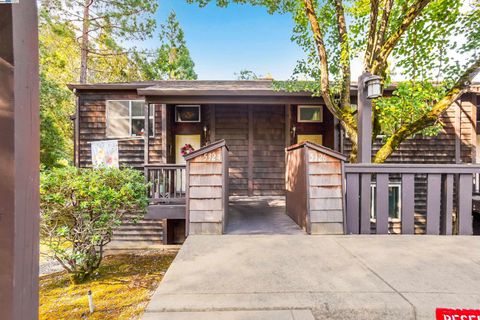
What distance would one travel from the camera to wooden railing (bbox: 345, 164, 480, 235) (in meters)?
3.03

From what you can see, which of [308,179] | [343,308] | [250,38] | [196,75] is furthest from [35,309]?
[196,75]

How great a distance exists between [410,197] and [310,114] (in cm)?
522

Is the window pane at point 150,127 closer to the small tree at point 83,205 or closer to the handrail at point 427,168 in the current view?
the small tree at point 83,205

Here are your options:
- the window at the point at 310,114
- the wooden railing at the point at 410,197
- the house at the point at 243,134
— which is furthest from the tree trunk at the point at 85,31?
the wooden railing at the point at 410,197

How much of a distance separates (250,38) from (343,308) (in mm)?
17691

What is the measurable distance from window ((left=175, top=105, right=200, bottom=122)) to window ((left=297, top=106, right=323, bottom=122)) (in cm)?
353

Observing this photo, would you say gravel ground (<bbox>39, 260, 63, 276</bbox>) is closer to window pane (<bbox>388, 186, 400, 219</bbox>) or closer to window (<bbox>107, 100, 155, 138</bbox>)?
window (<bbox>107, 100, 155, 138</bbox>)

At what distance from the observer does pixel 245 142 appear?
7727mm

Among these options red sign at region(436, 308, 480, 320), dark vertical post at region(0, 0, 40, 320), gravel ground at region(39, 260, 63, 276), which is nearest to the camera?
dark vertical post at region(0, 0, 40, 320)

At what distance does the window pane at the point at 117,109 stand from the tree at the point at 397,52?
4.10 metres

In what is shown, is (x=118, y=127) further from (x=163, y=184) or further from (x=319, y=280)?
(x=319, y=280)

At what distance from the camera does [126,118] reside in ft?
25.8

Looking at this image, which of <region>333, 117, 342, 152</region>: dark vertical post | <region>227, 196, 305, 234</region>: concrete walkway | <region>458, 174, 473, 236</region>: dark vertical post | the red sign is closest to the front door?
<region>227, 196, 305, 234</region>: concrete walkway

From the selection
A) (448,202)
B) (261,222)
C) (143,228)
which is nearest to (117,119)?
(143,228)
